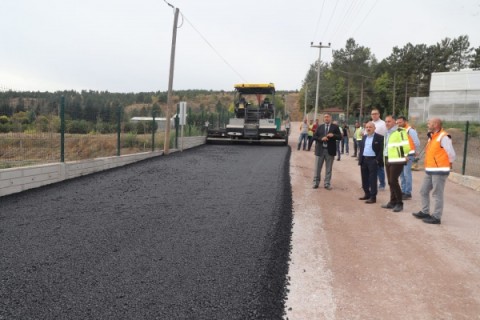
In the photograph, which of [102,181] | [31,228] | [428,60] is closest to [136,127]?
[102,181]

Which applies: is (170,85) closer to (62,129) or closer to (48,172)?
(62,129)

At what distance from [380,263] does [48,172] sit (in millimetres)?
7014

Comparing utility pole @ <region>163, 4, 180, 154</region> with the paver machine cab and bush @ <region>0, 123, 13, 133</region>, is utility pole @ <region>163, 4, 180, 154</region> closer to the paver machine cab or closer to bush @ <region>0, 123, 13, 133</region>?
the paver machine cab

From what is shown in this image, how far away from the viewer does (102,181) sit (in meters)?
8.83

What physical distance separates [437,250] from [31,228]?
17.1 feet

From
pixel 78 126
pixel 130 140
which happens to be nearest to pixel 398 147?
pixel 78 126

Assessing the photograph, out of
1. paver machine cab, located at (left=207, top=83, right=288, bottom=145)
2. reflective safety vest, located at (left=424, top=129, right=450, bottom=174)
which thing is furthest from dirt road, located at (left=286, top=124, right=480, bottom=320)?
paver machine cab, located at (left=207, top=83, right=288, bottom=145)

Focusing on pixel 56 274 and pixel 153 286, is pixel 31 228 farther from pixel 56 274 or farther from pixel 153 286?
pixel 153 286

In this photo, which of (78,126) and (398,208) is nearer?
(398,208)

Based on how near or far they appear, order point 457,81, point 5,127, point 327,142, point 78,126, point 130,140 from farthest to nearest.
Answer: point 457,81
point 130,140
point 78,126
point 327,142
point 5,127

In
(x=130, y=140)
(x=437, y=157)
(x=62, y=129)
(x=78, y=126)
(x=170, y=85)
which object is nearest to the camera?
(x=437, y=157)

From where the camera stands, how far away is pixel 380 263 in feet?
14.1

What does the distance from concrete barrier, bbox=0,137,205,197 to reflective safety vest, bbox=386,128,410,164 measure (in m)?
6.90

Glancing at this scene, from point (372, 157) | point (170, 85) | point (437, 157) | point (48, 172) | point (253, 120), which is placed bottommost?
point (48, 172)
